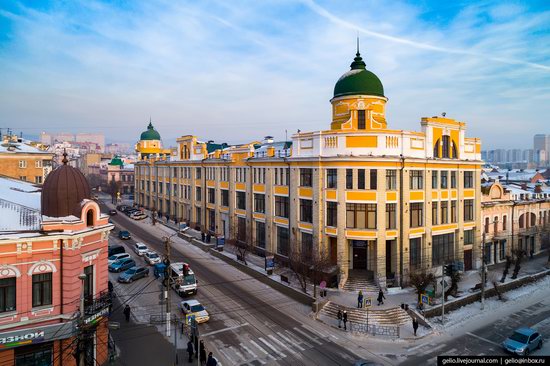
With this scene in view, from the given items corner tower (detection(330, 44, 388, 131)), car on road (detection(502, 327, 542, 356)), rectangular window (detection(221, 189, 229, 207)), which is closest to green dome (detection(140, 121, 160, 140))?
rectangular window (detection(221, 189, 229, 207))

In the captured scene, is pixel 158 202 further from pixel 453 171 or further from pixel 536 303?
pixel 536 303

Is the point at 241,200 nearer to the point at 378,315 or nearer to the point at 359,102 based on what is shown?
the point at 359,102

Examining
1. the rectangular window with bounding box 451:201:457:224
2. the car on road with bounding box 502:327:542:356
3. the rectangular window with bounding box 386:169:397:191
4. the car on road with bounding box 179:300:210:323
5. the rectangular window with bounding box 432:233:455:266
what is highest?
the rectangular window with bounding box 386:169:397:191

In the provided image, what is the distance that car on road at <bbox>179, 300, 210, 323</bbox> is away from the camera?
2659 cm

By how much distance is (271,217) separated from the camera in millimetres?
41719

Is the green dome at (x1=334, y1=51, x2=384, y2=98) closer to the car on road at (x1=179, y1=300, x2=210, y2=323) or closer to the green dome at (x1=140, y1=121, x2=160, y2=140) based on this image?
the car on road at (x1=179, y1=300, x2=210, y2=323)

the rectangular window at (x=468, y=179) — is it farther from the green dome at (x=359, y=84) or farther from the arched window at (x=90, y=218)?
the arched window at (x=90, y=218)

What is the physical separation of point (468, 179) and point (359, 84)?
15.6m

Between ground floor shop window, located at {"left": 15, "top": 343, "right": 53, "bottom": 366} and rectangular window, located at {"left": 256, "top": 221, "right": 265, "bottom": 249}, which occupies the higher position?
rectangular window, located at {"left": 256, "top": 221, "right": 265, "bottom": 249}

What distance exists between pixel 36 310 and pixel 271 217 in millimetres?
25761

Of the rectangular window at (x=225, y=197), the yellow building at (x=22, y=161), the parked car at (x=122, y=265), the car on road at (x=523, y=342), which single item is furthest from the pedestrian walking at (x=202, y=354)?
the yellow building at (x=22, y=161)

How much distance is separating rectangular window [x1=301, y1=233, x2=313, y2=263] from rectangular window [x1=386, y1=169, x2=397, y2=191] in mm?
8607

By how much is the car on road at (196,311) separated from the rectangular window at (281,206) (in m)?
15.0

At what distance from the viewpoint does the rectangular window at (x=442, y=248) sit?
36719mm
